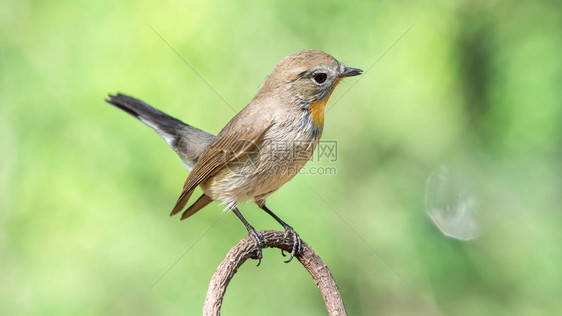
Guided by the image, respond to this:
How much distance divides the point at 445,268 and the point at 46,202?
363cm

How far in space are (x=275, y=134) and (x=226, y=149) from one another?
17.1 inches

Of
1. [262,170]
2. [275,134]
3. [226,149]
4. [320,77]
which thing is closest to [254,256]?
[262,170]

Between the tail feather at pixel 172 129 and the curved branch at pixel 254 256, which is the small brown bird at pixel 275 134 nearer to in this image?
the curved branch at pixel 254 256

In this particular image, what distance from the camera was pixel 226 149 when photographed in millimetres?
3748

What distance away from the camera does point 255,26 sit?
524 cm

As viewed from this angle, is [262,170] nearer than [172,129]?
Yes

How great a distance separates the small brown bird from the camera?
11.3ft

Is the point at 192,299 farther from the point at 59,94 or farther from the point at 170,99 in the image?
the point at 59,94

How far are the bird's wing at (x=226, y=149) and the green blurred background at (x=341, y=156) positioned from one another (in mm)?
992

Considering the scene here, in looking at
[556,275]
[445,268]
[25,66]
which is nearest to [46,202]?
[25,66]

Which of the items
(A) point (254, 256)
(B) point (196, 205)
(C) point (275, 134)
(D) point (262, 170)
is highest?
(B) point (196, 205)

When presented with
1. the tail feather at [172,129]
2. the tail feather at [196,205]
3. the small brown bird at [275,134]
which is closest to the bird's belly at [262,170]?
the small brown bird at [275,134]

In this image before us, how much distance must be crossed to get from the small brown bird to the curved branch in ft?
1.01

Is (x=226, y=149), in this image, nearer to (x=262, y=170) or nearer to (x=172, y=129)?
(x=262, y=170)
